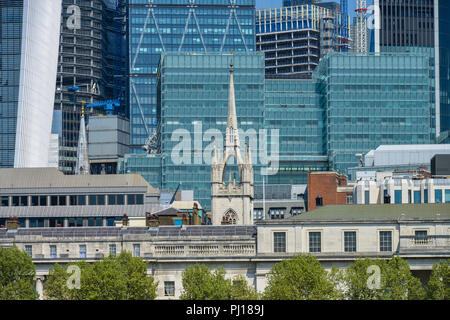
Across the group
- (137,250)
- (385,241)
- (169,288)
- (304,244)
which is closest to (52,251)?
(137,250)

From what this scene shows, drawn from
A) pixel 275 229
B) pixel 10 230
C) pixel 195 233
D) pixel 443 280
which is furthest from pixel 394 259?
pixel 10 230

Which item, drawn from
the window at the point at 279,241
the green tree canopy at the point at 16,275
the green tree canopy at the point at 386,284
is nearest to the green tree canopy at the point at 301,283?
the green tree canopy at the point at 386,284

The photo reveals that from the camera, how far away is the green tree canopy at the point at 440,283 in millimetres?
113938

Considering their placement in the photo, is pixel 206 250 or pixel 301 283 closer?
pixel 301 283

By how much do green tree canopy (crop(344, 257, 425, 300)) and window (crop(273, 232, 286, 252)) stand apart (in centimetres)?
1316

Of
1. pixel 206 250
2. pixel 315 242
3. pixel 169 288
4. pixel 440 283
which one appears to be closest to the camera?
pixel 440 283

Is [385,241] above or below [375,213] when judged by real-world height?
below

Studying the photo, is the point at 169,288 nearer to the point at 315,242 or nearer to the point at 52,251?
the point at 315,242

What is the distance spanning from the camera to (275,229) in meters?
133

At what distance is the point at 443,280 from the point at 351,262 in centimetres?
1464

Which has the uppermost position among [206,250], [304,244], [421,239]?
[421,239]

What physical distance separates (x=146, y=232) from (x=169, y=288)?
11.3 m

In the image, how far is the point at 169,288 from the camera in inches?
5202
